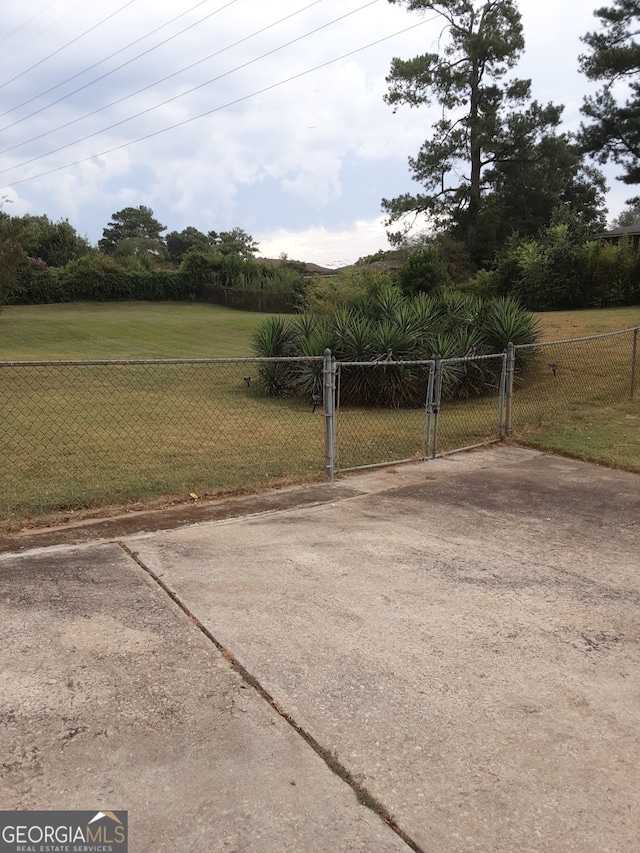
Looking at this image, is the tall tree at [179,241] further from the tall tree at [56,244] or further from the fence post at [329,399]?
the fence post at [329,399]

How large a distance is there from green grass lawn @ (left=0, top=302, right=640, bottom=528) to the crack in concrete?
7.92ft

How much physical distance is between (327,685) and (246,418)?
26.6ft

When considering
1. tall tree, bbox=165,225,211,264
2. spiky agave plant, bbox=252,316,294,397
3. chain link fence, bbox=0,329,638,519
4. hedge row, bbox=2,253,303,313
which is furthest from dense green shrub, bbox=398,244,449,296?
tall tree, bbox=165,225,211,264

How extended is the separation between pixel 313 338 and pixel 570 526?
8331mm

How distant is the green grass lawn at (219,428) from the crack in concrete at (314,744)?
2.41 meters

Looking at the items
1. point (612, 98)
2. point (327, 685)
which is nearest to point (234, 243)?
point (612, 98)

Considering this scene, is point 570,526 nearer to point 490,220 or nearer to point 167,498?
point 167,498

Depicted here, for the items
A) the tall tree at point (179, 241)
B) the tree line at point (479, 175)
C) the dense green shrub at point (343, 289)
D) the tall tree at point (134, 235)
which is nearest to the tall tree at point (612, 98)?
the tree line at point (479, 175)

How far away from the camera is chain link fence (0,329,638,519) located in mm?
6156

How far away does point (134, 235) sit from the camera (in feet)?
306

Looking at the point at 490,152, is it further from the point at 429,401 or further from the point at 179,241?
the point at 179,241

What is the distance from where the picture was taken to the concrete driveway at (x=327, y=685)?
2.05 metres

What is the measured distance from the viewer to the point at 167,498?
5.51 metres

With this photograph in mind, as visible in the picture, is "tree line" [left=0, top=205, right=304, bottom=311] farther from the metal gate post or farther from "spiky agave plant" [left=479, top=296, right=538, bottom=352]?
the metal gate post
